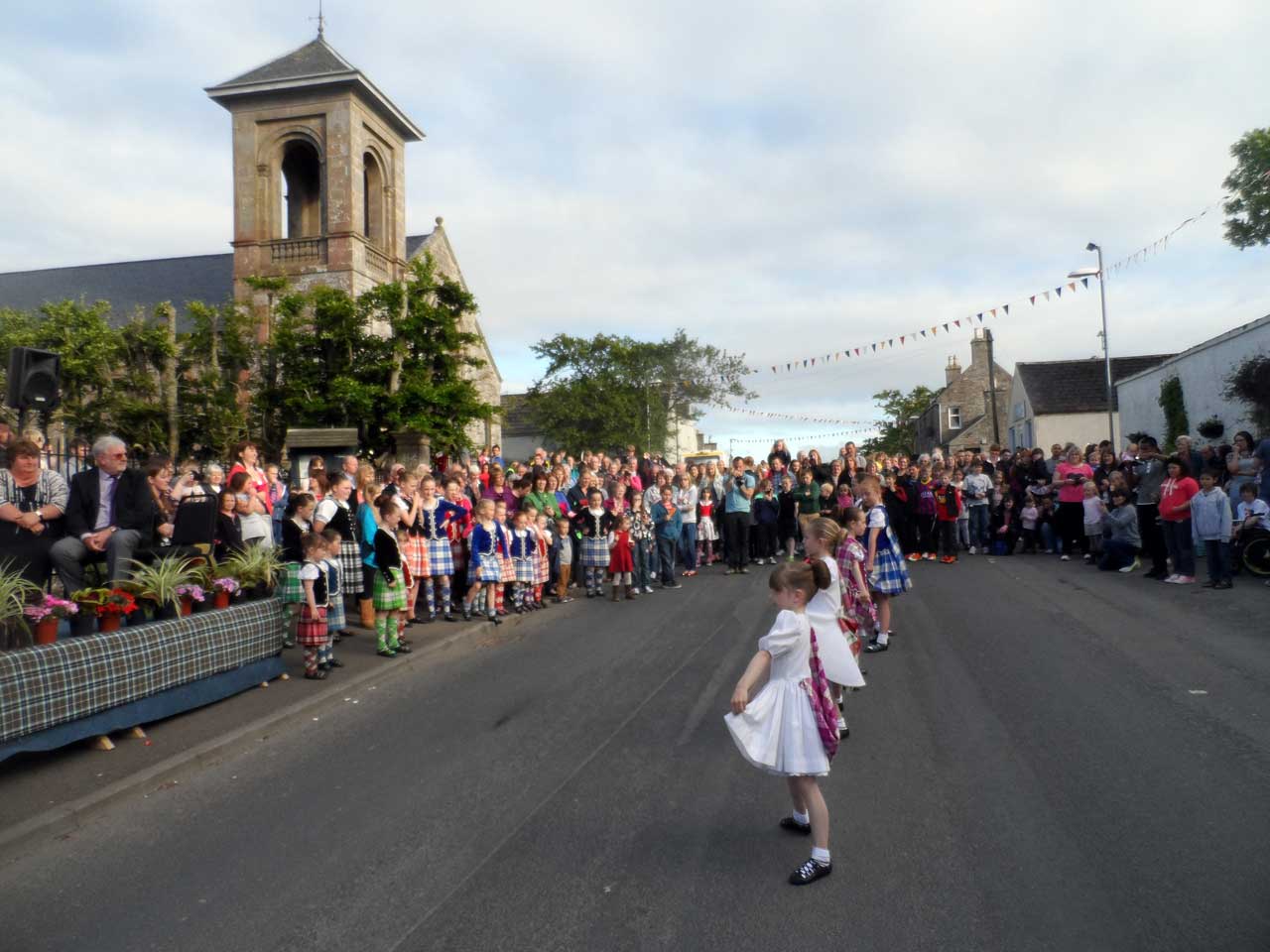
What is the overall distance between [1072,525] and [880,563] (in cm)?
995

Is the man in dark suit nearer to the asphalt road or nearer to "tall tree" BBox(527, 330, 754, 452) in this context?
the asphalt road

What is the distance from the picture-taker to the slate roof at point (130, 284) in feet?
127

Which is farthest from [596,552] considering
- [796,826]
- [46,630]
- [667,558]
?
[796,826]

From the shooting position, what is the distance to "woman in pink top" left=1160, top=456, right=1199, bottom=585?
43.1 feet

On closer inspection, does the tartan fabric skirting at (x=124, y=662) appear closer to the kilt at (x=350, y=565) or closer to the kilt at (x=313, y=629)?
the kilt at (x=313, y=629)

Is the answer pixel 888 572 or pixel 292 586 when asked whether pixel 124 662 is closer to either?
pixel 292 586

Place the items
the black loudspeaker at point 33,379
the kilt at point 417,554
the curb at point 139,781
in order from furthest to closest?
the kilt at point 417,554 → the black loudspeaker at point 33,379 → the curb at point 139,781

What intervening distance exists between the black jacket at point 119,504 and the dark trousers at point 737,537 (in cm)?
1051

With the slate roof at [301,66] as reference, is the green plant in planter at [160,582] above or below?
below

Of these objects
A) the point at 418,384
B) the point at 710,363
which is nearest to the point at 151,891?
the point at 418,384

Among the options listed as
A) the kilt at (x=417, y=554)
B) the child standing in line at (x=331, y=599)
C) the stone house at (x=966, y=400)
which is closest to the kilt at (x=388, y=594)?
the child standing in line at (x=331, y=599)

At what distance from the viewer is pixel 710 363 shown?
5703 centimetres

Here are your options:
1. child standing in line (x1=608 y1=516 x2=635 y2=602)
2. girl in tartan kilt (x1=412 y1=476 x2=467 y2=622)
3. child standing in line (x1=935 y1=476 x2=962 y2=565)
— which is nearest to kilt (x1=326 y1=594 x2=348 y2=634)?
girl in tartan kilt (x1=412 y1=476 x2=467 y2=622)

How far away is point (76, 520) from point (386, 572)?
9.22 ft
